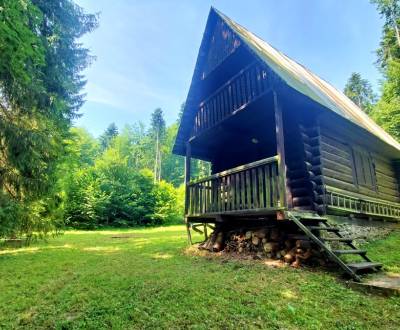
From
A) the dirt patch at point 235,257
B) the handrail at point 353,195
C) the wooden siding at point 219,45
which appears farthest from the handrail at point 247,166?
the wooden siding at point 219,45

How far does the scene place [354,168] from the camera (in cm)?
1020

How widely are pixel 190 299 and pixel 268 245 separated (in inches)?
139

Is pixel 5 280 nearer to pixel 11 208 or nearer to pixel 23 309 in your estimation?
pixel 11 208

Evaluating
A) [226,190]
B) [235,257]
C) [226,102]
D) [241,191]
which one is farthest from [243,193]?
[226,102]

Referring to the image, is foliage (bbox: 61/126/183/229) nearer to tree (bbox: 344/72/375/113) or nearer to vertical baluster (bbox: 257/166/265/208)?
vertical baluster (bbox: 257/166/265/208)

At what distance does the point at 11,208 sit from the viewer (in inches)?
224

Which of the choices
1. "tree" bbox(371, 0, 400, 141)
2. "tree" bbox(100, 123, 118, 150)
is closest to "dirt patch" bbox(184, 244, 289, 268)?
"tree" bbox(371, 0, 400, 141)

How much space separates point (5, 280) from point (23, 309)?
Answer: 259 cm

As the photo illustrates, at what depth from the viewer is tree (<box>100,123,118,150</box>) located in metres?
50.9

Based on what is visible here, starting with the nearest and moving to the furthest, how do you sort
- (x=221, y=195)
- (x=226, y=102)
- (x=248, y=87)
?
(x=248, y=87) < (x=221, y=195) < (x=226, y=102)

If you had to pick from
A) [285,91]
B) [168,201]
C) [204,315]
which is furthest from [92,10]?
[168,201]

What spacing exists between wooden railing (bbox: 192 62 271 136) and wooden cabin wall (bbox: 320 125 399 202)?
2.87 metres

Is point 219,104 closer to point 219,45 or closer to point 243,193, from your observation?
point 219,45

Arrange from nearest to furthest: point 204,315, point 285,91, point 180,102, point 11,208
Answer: point 204,315 → point 11,208 → point 285,91 → point 180,102
